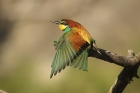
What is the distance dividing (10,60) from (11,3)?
3.66ft

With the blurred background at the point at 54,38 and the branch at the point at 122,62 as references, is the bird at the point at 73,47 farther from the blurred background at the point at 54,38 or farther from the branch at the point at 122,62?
the blurred background at the point at 54,38

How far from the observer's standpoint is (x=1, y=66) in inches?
181

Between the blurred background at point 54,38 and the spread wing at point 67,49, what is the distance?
1.92 meters

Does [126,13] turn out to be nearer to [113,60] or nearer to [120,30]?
[120,30]

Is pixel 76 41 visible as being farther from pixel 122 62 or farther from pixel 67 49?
pixel 122 62

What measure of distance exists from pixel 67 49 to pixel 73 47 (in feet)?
0.07

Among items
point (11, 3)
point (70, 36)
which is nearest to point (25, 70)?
point (11, 3)

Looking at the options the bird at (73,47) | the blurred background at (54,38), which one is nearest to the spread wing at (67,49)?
the bird at (73,47)

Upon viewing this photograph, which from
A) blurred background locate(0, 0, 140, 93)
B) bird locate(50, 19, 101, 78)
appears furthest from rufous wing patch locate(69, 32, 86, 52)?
blurred background locate(0, 0, 140, 93)

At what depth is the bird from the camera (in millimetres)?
1376

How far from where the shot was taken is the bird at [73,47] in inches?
54.2

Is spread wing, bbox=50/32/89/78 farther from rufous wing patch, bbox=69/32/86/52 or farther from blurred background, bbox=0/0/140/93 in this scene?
blurred background, bbox=0/0/140/93

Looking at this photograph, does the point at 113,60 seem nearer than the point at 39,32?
Yes

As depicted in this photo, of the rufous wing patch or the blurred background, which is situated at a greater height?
the blurred background
